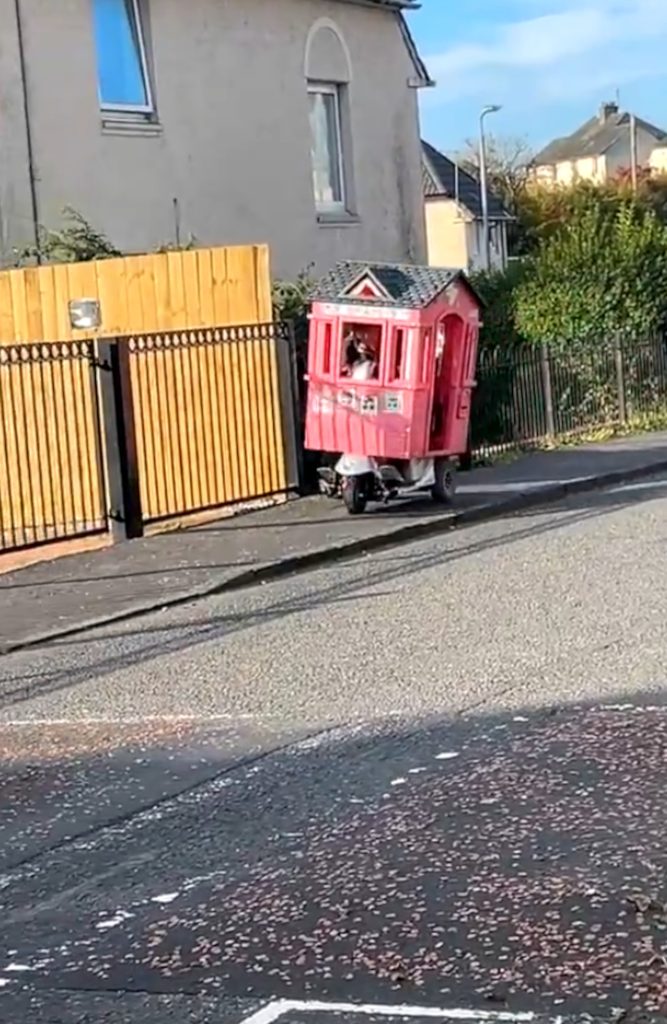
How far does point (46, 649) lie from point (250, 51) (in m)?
13.3

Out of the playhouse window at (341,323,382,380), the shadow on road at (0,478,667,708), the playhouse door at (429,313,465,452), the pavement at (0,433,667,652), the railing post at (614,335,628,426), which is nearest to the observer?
Result: the shadow on road at (0,478,667,708)

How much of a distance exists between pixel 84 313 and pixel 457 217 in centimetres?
4395

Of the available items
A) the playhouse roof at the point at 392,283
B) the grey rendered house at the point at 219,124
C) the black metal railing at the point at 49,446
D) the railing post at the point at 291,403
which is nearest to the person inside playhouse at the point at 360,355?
the playhouse roof at the point at 392,283

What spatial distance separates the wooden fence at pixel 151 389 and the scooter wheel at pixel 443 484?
1.58 m

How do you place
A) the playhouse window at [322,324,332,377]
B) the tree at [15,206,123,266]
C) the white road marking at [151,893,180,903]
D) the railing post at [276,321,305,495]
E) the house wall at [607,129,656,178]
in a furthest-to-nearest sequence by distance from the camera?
1. the house wall at [607,129,656,178]
2. the tree at [15,206,123,266]
3. the railing post at [276,321,305,495]
4. the playhouse window at [322,324,332,377]
5. the white road marking at [151,893,180,903]

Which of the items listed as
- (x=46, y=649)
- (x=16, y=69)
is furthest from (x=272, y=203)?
(x=46, y=649)

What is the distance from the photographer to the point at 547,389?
2352 cm

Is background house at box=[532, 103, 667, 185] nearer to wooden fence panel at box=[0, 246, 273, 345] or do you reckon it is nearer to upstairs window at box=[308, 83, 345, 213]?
upstairs window at box=[308, 83, 345, 213]

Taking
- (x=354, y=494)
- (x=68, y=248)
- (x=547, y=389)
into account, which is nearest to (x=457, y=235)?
(x=547, y=389)

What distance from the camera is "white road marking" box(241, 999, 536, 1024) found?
440cm

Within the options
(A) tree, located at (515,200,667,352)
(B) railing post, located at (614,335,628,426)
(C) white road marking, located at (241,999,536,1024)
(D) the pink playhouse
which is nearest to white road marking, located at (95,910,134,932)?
A: (C) white road marking, located at (241,999,536,1024)

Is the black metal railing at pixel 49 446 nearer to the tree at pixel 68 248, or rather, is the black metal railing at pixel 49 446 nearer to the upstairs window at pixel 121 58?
the tree at pixel 68 248

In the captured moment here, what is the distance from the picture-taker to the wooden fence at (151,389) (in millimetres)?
14922

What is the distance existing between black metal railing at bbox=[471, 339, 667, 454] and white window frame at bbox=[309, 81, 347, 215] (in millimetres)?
3314
